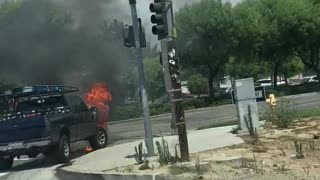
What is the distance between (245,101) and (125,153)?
3.72 m

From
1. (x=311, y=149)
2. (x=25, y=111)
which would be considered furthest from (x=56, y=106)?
(x=311, y=149)

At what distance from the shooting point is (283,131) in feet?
51.4

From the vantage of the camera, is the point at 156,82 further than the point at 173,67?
Yes

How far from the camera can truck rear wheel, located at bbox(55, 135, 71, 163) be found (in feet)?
50.4

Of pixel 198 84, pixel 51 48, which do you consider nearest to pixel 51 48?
pixel 51 48

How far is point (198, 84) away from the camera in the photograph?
6481 cm

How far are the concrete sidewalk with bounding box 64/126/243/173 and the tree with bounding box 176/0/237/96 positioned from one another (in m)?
24.6

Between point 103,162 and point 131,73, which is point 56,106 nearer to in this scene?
point 103,162

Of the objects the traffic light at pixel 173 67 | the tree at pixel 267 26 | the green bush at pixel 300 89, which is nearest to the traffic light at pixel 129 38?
the traffic light at pixel 173 67

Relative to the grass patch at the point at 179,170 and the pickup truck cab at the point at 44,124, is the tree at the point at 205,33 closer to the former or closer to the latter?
the pickup truck cab at the point at 44,124

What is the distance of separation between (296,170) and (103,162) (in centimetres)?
471

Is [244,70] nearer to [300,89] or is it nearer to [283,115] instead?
[300,89]

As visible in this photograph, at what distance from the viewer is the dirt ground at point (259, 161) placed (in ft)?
32.4

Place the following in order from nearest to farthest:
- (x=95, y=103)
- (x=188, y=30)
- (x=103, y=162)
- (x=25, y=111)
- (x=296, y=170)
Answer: (x=296, y=170)
(x=103, y=162)
(x=25, y=111)
(x=95, y=103)
(x=188, y=30)
